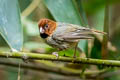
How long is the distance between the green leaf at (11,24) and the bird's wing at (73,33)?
62cm

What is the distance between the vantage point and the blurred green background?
2.65m

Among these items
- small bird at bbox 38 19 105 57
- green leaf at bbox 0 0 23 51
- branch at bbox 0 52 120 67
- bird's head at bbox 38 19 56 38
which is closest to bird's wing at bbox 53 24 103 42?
small bird at bbox 38 19 105 57

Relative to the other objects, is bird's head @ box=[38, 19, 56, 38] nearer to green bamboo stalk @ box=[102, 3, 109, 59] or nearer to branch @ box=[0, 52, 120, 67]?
green bamboo stalk @ box=[102, 3, 109, 59]

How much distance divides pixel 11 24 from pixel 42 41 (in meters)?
1.62

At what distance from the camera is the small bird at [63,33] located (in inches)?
119

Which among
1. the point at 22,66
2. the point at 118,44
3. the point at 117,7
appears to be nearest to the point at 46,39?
the point at 22,66

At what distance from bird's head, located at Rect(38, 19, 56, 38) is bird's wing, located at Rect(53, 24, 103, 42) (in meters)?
0.11

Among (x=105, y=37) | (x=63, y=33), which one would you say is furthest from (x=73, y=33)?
(x=105, y=37)

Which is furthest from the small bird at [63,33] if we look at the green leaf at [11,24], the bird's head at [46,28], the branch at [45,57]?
the green leaf at [11,24]

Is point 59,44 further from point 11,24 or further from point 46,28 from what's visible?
point 11,24

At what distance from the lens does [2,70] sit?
4055 mm

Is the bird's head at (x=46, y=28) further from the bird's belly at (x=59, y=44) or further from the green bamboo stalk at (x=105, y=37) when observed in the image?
the green bamboo stalk at (x=105, y=37)

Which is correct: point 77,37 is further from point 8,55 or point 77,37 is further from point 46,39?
point 8,55

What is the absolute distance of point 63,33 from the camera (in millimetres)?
3188
